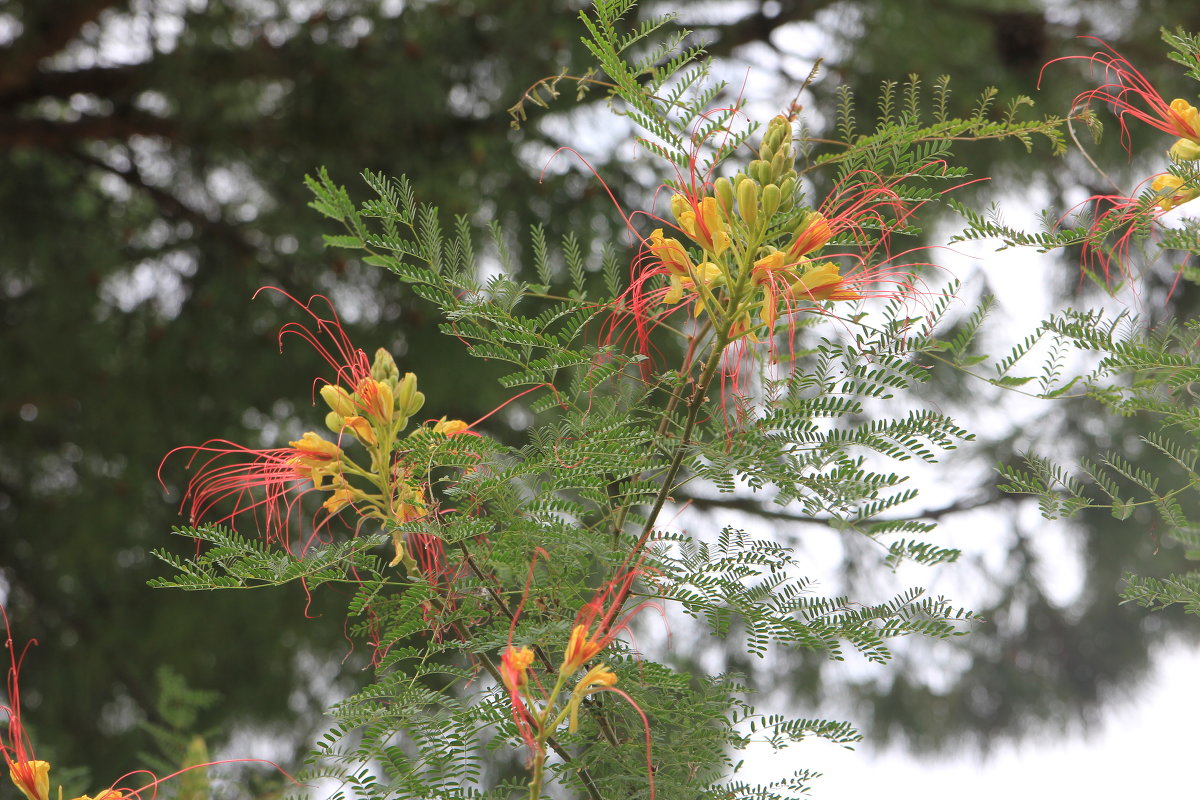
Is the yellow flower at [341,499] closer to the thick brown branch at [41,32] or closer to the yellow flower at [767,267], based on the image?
the yellow flower at [767,267]

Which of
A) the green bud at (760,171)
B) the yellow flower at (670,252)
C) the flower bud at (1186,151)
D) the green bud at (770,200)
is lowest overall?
the yellow flower at (670,252)

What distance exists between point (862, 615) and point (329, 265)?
104 inches

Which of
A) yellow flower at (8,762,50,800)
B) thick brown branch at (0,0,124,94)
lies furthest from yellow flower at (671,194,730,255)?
thick brown branch at (0,0,124,94)

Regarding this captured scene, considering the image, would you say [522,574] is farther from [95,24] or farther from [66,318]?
[95,24]

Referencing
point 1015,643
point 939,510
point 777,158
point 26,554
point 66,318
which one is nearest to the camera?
point 777,158

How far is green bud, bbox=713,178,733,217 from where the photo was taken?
0.96 metres

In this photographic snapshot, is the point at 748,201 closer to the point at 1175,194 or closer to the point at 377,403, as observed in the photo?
the point at 377,403

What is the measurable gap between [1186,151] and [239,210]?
10.6 ft

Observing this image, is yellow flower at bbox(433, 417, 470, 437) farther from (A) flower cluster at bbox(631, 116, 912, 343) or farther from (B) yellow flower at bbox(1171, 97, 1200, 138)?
(B) yellow flower at bbox(1171, 97, 1200, 138)

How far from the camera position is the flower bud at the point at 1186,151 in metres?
1.13

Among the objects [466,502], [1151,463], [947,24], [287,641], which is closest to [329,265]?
[287,641]

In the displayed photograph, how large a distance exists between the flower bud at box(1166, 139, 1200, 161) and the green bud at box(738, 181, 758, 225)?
49 cm

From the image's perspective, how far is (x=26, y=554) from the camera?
158 inches

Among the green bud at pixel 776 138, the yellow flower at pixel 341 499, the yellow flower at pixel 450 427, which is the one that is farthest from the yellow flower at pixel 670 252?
the yellow flower at pixel 341 499
